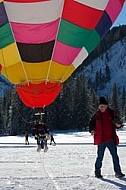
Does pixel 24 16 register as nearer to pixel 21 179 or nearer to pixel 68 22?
pixel 68 22

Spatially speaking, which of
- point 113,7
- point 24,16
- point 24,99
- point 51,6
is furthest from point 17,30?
point 113,7

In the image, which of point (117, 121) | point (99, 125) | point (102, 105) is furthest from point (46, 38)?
point (117, 121)

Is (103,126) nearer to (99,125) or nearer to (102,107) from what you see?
(99,125)

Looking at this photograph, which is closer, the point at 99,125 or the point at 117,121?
the point at 117,121

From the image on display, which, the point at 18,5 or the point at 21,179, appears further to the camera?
the point at 18,5

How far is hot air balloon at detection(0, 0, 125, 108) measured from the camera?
809cm

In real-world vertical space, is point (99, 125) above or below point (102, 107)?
below

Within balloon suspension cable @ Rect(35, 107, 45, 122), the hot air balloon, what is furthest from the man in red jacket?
the hot air balloon

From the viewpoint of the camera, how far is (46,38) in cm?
841

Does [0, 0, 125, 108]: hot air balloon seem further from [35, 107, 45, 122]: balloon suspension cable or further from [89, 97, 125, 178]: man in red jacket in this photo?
[89, 97, 125, 178]: man in red jacket

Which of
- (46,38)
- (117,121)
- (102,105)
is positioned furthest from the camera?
(46,38)

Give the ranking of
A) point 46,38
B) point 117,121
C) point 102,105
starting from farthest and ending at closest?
1. point 46,38
2. point 102,105
3. point 117,121

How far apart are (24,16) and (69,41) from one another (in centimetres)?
119

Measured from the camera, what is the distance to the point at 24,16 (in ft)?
26.5
